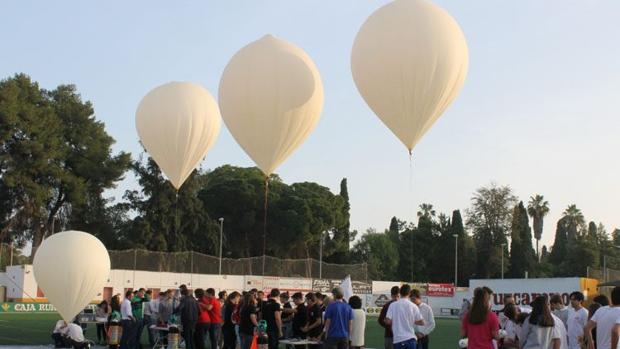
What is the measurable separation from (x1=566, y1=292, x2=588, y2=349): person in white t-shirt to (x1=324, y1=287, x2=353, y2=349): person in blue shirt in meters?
3.21

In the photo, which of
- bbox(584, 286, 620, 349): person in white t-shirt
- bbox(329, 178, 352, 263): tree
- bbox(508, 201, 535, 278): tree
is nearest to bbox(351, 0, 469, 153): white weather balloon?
bbox(584, 286, 620, 349): person in white t-shirt

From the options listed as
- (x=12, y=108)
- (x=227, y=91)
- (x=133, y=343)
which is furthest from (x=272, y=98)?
(x=12, y=108)

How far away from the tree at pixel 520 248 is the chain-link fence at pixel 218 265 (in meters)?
33.6

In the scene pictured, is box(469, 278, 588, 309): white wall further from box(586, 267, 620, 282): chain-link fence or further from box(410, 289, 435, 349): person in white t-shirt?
box(410, 289, 435, 349): person in white t-shirt

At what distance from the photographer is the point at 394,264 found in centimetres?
8412

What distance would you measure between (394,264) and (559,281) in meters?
40.4

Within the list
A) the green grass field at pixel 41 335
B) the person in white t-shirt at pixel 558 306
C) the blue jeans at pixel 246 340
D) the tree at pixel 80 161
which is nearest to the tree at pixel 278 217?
the tree at pixel 80 161

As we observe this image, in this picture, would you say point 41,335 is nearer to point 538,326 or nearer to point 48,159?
point 538,326

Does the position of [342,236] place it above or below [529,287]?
above

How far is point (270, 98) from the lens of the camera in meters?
13.4

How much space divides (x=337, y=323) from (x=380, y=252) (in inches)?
2874

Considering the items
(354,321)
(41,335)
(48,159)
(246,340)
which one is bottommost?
(41,335)

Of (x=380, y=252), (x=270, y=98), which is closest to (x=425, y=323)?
(x=270, y=98)

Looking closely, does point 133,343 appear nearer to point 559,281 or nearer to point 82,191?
point 559,281
